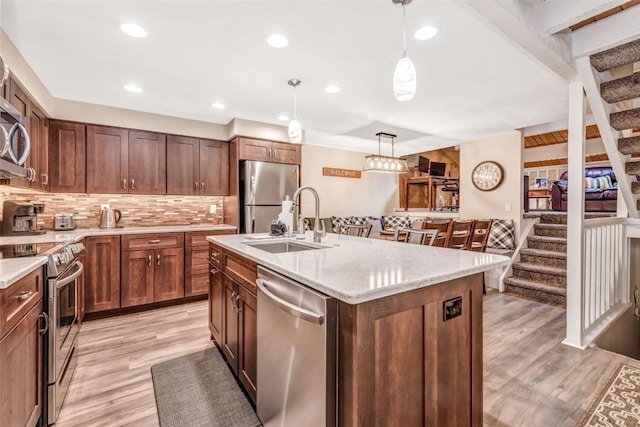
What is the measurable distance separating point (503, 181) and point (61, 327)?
5701 mm

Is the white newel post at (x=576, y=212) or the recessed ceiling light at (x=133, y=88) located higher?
the recessed ceiling light at (x=133, y=88)

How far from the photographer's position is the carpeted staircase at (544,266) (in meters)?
3.97

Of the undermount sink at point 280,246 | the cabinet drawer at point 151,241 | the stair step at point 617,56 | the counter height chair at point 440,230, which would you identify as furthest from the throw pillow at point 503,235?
the cabinet drawer at point 151,241

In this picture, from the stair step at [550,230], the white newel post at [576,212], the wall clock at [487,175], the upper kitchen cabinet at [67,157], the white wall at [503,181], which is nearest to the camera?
the white newel post at [576,212]

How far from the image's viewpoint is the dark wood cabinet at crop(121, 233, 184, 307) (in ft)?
11.3

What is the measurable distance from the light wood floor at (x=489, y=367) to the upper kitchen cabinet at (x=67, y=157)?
1.59 metres

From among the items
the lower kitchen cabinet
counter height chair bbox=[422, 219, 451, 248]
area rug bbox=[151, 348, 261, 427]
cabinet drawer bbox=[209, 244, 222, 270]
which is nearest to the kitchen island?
area rug bbox=[151, 348, 261, 427]

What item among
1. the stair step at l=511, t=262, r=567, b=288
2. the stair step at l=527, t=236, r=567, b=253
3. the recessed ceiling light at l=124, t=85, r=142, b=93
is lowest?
the stair step at l=511, t=262, r=567, b=288

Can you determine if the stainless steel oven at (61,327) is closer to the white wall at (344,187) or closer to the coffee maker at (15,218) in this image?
the coffee maker at (15,218)

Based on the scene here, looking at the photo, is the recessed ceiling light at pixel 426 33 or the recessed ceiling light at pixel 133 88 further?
the recessed ceiling light at pixel 133 88

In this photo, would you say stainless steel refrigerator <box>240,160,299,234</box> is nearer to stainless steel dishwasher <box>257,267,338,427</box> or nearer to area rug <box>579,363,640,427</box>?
stainless steel dishwasher <box>257,267,338,427</box>

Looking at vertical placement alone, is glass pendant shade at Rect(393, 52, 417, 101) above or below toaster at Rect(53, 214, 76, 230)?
above

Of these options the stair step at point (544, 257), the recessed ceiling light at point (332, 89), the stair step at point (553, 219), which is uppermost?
the recessed ceiling light at point (332, 89)

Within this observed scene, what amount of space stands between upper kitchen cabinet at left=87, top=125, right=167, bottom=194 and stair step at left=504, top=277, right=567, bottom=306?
16.5 ft
